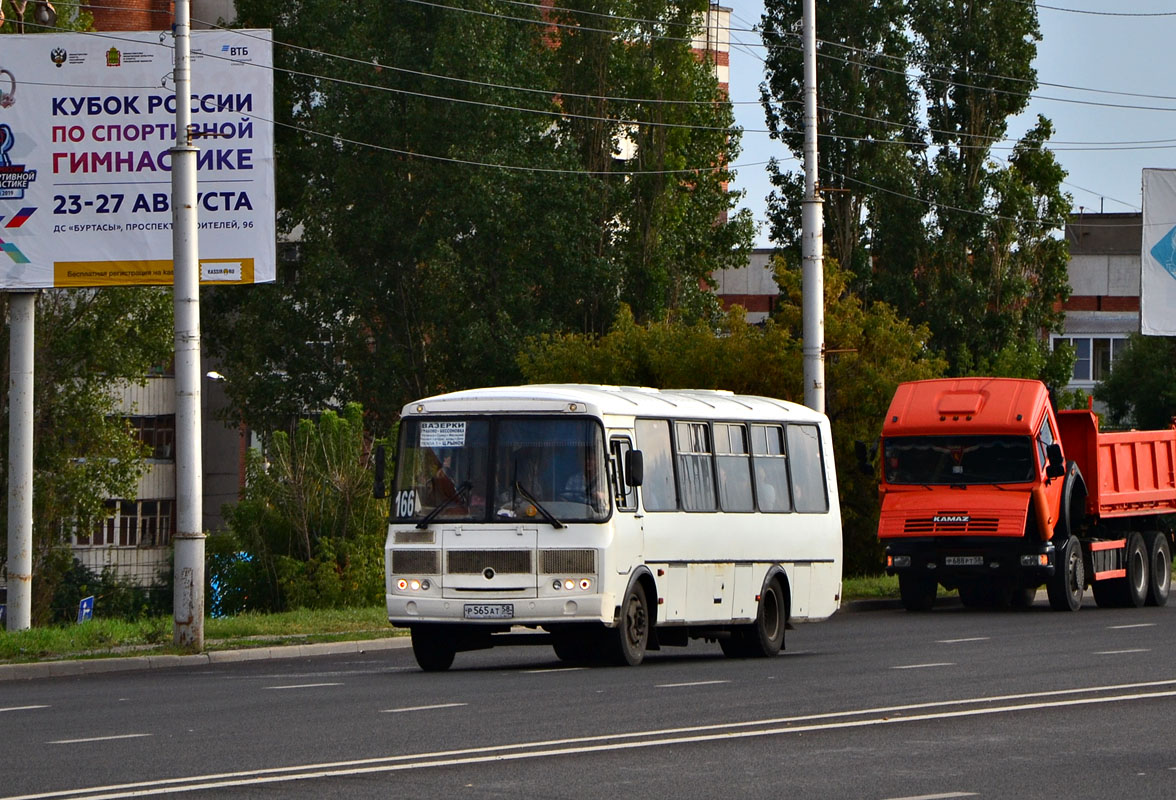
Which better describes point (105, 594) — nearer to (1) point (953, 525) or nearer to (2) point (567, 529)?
(1) point (953, 525)

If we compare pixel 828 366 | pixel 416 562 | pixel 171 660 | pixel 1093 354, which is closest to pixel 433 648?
pixel 416 562

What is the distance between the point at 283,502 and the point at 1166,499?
47.4 feet

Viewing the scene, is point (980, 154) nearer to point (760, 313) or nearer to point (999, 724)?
point (760, 313)

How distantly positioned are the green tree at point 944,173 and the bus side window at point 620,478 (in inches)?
1416

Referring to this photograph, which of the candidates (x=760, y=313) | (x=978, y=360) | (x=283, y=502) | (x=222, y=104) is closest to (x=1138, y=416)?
(x=760, y=313)

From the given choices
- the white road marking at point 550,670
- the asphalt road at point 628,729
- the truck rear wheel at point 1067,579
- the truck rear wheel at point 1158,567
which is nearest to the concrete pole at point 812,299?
the truck rear wheel at point 1067,579

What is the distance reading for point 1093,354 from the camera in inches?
3563

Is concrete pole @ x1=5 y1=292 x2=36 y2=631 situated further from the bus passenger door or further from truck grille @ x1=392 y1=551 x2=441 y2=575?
the bus passenger door

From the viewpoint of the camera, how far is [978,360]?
5472 cm

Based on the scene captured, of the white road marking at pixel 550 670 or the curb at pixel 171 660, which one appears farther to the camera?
the curb at pixel 171 660

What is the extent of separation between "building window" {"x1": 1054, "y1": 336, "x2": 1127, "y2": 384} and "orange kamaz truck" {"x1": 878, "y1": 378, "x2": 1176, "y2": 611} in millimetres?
60272

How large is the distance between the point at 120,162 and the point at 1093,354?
70.3 meters

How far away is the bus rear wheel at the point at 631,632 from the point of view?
62.0 ft

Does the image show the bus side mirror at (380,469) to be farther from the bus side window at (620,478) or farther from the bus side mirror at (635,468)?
the bus side mirror at (635,468)
